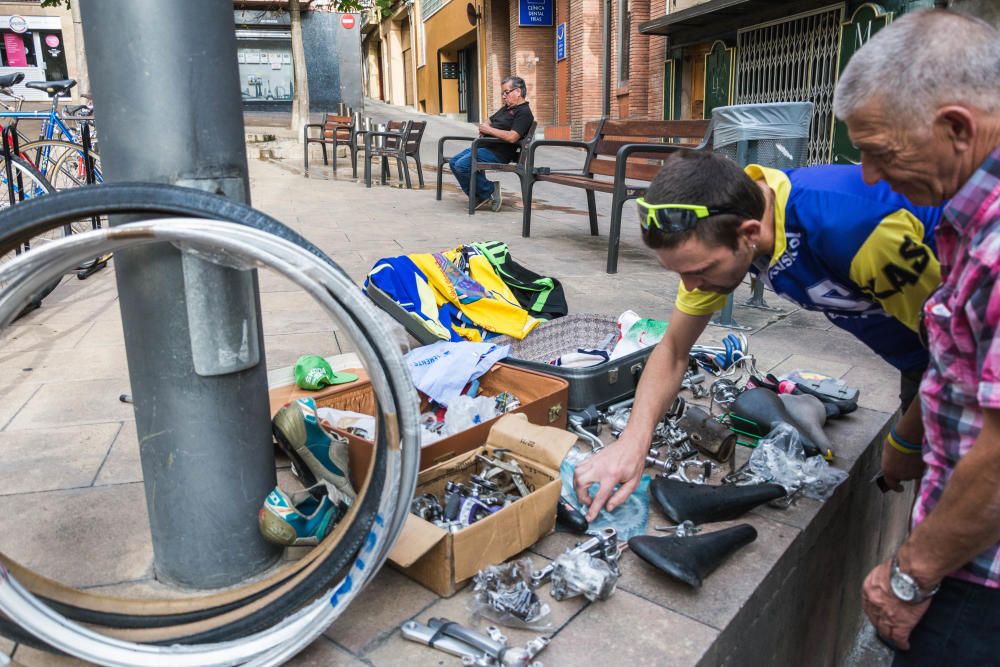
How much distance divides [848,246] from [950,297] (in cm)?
55

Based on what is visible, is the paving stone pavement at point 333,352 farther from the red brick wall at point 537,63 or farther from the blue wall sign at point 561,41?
the red brick wall at point 537,63

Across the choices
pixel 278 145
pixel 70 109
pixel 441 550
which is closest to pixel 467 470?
pixel 441 550

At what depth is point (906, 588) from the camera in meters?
1.45

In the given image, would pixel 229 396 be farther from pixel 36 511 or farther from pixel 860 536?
pixel 860 536

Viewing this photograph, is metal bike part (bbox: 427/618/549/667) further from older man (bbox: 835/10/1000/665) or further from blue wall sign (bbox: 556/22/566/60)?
blue wall sign (bbox: 556/22/566/60)

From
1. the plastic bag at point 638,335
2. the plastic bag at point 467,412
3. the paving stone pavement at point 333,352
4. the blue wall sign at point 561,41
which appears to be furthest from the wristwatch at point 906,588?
the blue wall sign at point 561,41

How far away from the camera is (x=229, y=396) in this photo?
1809 millimetres

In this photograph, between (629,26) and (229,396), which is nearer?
(229,396)

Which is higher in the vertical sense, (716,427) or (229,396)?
(229,396)

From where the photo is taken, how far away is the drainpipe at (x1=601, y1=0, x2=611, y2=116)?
54.7 feet

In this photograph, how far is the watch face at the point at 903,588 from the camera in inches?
56.9

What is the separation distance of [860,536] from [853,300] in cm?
136

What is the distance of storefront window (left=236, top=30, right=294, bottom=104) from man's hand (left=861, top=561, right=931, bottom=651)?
33.4 meters

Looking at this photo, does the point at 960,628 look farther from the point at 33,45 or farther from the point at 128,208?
the point at 33,45
